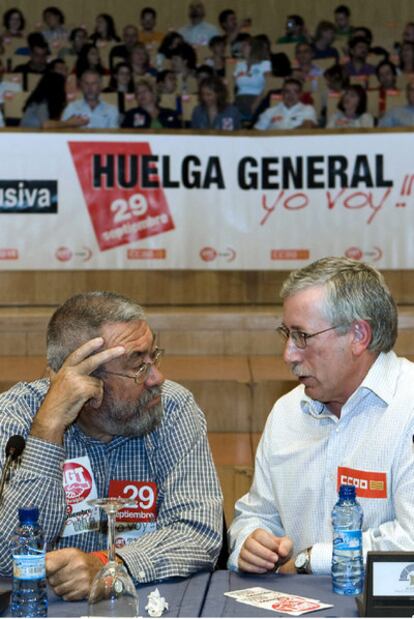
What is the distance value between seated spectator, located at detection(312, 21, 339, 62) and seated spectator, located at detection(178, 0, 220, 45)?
1136 mm

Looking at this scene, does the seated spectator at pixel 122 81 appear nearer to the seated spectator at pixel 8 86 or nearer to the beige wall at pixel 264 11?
the seated spectator at pixel 8 86

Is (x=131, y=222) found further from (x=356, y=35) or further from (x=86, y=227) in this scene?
(x=356, y=35)

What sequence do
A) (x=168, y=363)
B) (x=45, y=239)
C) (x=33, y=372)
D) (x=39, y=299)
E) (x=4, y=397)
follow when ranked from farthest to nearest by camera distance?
(x=39, y=299) < (x=45, y=239) < (x=168, y=363) < (x=33, y=372) < (x=4, y=397)

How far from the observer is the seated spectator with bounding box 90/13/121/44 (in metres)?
10.7

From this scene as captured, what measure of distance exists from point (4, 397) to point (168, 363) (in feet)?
12.4

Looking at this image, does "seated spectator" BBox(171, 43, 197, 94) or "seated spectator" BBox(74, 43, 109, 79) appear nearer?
"seated spectator" BBox(171, 43, 197, 94)

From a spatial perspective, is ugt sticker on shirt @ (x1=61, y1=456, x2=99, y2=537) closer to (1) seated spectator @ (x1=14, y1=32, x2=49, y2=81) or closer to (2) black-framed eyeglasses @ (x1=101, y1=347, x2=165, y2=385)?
(2) black-framed eyeglasses @ (x1=101, y1=347, x2=165, y2=385)

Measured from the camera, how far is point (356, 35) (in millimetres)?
10555

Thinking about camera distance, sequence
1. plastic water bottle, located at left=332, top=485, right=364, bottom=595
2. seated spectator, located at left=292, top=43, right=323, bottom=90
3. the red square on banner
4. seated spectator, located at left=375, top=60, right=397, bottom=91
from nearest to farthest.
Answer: plastic water bottle, located at left=332, top=485, right=364, bottom=595
the red square on banner
seated spectator, located at left=375, top=60, right=397, bottom=91
seated spectator, located at left=292, top=43, right=323, bottom=90

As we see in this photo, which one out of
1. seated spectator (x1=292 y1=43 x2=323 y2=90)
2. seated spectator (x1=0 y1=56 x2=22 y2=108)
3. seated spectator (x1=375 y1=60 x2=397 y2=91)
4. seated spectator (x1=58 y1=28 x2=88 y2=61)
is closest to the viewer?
seated spectator (x1=0 y1=56 x2=22 y2=108)

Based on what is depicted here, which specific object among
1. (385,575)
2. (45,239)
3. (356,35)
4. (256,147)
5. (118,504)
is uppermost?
(356,35)

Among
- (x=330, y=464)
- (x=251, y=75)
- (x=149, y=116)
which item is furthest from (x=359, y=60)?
(x=330, y=464)

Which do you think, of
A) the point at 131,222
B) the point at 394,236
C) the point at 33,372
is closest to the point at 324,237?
the point at 394,236

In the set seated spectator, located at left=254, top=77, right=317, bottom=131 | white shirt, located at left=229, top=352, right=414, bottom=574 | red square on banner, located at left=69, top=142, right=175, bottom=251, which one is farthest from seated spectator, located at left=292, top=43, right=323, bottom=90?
white shirt, located at left=229, top=352, right=414, bottom=574
